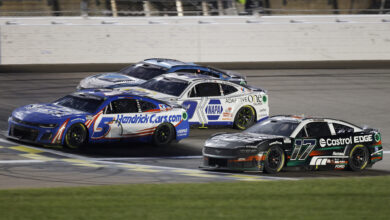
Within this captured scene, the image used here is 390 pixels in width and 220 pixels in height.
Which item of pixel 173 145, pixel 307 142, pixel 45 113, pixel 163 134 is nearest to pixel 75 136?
pixel 45 113

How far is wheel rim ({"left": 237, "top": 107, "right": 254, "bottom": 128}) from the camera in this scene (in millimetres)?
20266

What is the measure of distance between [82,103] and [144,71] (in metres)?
5.97

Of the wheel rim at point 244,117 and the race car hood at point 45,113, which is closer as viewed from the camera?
the race car hood at point 45,113

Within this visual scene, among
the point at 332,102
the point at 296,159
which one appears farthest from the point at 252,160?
the point at 332,102

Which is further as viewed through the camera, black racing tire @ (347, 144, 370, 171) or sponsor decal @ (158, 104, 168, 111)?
sponsor decal @ (158, 104, 168, 111)

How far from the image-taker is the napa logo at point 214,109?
19.5 metres

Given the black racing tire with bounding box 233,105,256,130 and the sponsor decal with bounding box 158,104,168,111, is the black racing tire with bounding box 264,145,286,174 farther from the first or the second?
the black racing tire with bounding box 233,105,256,130

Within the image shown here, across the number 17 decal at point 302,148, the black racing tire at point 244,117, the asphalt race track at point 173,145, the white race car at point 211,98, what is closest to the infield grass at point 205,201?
the asphalt race track at point 173,145

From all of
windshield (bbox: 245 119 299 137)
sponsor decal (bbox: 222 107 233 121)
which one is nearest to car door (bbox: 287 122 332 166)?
windshield (bbox: 245 119 299 137)

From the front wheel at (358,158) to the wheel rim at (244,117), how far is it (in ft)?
15.7

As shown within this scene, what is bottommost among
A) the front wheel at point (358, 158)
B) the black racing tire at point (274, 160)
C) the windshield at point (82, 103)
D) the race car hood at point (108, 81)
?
the front wheel at point (358, 158)

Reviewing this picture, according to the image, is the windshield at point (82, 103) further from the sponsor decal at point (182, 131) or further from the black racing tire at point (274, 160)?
the black racing tire at point (274, 160)

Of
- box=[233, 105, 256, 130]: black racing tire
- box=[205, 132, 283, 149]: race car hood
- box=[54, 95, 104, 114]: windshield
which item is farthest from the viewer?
box=[233, 105, 256, 130]: black racing tire

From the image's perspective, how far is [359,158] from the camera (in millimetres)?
15969
